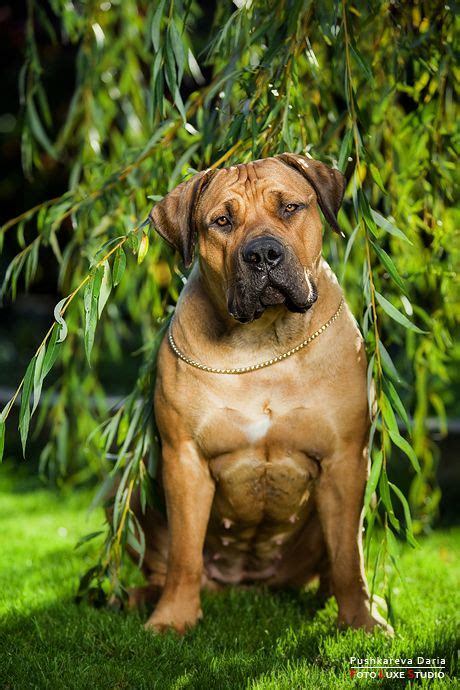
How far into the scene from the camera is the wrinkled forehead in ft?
8.93

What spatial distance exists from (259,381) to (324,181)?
2.13ft

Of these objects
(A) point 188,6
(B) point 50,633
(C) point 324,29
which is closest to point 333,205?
(C) point 324,29

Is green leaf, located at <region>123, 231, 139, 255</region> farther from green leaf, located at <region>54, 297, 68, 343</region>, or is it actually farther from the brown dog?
green leaf, located at <region>54, 297, 68, 343</region>

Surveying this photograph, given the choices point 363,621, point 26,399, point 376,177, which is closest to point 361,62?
point 376,177

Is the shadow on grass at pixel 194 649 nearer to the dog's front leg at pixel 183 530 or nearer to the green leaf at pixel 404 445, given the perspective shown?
the dog's front leg at pixel 183 530

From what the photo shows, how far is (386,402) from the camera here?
106 inches

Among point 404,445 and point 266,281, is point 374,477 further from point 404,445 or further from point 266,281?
point 266,281

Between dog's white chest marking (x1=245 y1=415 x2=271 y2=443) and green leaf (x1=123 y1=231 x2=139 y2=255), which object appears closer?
green leaf (x1=123 y1=231 x2=139 y2=255)

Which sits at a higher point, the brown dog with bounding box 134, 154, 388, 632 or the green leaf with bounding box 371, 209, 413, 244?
the green leaf with bounding box 371, 209, 413, 244

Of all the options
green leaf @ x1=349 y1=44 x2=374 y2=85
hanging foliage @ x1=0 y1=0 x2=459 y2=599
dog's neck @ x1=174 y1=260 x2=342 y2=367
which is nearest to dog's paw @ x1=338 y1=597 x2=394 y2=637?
hanging foliage @ x1=0 y1=0 x2=459 y2=599

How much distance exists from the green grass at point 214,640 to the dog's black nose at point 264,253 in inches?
45.2

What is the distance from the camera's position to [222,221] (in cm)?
278

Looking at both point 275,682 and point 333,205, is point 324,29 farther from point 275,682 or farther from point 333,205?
point 275,682

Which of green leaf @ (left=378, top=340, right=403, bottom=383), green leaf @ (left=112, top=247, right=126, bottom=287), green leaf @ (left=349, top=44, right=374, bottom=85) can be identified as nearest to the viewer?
green leaf @ (left=112, top=247, right=126, bottom=287)
